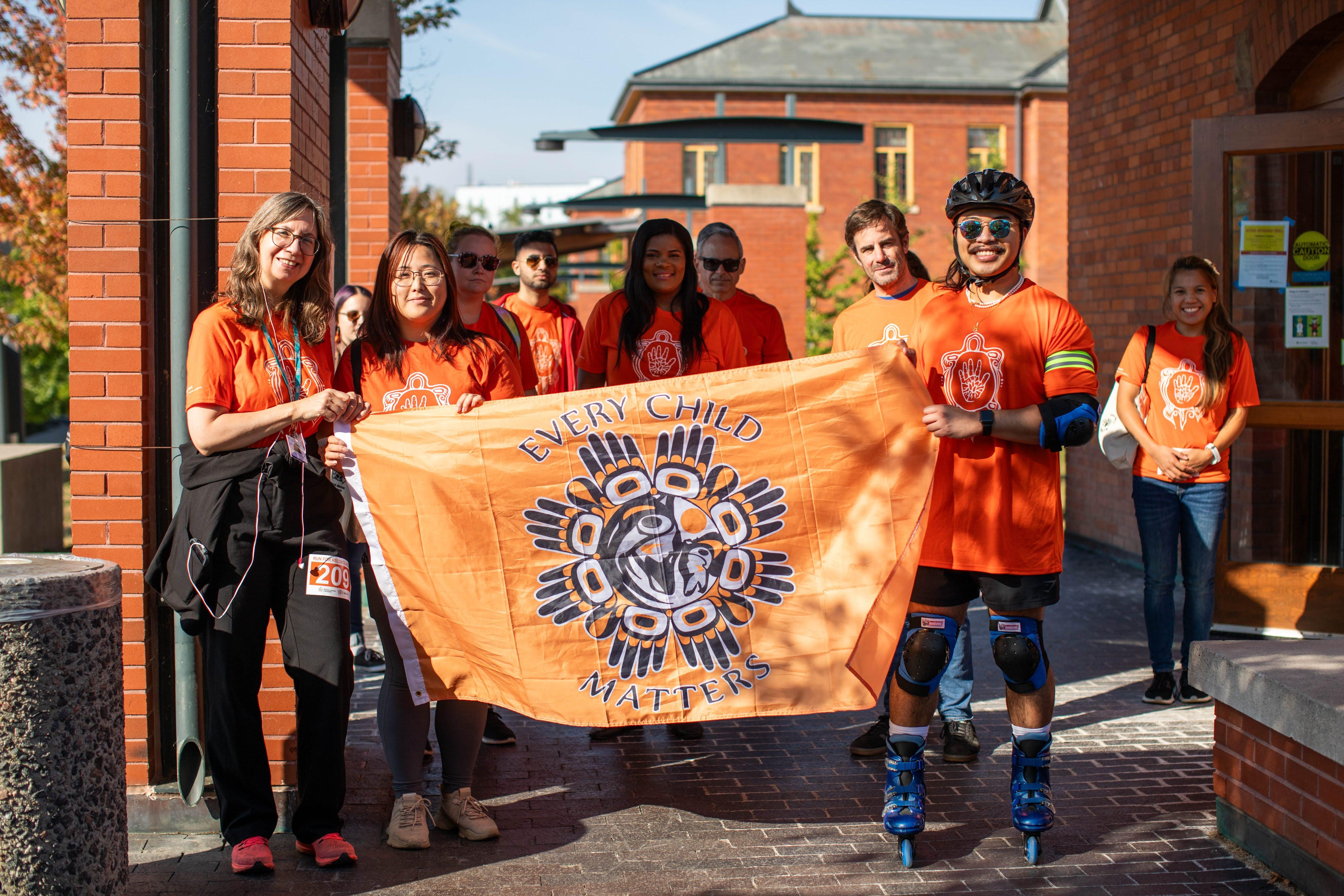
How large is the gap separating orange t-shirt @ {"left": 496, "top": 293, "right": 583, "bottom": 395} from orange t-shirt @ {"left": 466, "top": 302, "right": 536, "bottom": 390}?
0.72 meters

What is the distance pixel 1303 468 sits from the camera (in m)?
7.55

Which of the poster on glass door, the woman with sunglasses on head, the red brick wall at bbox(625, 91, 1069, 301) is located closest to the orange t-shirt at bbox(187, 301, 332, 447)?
the woman with sunglasses on head

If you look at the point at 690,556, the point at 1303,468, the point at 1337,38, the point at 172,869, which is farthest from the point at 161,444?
the point at 1337,38

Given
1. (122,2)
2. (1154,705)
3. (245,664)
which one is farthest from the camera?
(1154,705)

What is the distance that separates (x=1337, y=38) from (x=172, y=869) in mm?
7773

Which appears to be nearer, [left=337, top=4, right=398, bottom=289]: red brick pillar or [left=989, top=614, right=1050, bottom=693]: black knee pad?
[left=989, top=614, right=1050, bottom=693]: black knee pad

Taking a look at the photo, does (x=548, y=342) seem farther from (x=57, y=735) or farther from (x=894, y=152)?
(x=894, y=152)

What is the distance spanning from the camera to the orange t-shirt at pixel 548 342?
21.1ft

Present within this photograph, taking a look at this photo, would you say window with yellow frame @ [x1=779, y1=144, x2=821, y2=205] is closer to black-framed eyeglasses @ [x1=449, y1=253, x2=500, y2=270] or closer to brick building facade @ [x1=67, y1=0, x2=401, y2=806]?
black-framed eyeglasses @ [x1=449, y1=253, x2=500, y2=270]

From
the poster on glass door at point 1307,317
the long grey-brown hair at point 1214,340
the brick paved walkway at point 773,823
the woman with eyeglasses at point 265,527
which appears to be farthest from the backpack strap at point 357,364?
the poster on glass door at point 1307,317

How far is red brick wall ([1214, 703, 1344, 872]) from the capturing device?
360 centimetres

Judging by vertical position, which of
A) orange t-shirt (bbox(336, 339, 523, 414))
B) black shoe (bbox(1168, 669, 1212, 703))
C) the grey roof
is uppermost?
the grey roof

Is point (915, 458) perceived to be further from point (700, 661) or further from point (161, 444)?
point (161, 444)

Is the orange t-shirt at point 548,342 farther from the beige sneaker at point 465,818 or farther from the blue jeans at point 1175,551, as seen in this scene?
the blue jeans at point 1175,551
